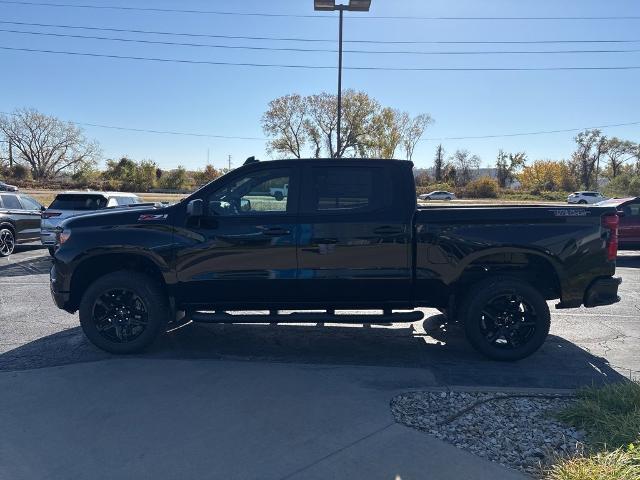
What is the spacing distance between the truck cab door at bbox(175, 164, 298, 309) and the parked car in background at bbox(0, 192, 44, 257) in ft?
33.5

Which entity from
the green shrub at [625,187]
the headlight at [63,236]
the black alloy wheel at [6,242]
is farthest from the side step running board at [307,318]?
the green shrub at [625,187]

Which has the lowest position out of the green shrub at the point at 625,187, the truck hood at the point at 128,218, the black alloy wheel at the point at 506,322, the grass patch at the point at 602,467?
the grass patch at the point at 602,467

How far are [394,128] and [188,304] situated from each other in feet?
173

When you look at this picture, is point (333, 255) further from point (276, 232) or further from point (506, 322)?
point (506, 322)

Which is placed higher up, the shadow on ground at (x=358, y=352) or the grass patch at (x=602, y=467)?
the grass patch at (x=602, y=467)

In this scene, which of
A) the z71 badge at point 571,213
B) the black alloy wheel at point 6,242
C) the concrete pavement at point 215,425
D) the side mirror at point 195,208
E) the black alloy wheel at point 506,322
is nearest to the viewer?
Answer: the concrete pavement at point 215,425

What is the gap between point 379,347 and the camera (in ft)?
19.1

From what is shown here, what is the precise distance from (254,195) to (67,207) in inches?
369

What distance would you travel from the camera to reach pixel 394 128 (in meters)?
55.7

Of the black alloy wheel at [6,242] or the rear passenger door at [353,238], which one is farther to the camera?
the black alloy wheel at [6,242]

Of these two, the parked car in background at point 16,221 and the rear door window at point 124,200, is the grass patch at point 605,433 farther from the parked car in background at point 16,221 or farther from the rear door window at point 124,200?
the parked car in background at point 16,221

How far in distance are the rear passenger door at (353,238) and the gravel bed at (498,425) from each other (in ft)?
4.34

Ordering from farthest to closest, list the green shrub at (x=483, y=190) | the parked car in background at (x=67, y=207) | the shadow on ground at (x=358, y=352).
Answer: the green shrub at (x=483, y=190)
the parked car in background at (x=67, y=207)
the shadow on ground at (x=358, y=352)

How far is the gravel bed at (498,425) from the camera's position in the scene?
342 centimetres
